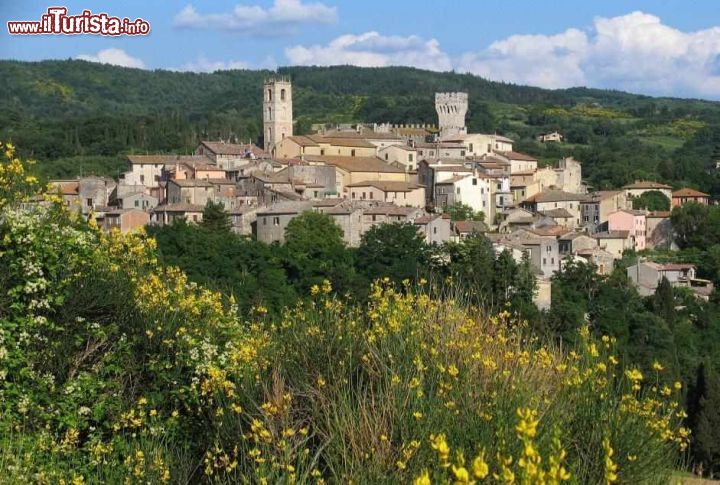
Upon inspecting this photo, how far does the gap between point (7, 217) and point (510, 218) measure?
50058 mm

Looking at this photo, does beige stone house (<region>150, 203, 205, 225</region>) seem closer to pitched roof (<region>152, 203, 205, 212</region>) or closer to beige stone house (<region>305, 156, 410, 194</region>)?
pitched roof (<region>152, 203, 205, 212</region>)

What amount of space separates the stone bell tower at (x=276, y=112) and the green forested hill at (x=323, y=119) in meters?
9.59

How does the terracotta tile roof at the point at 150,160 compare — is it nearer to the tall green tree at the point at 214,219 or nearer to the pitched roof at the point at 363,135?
the pitched roof at the point at 363,135

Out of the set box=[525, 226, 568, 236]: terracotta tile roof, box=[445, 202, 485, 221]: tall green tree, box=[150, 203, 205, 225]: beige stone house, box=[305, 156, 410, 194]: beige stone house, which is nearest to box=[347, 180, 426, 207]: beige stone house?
box=[305, 156, 410, 194]: beige stone house

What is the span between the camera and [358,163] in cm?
6125

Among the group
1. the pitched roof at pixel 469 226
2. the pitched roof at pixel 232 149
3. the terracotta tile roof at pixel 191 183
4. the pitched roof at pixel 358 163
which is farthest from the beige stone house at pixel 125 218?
the pitched roof at pixel 469 226

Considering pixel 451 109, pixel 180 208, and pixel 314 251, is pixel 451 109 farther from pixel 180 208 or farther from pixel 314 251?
pixel 314 251

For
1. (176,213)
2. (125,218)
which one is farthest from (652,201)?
(125,218)

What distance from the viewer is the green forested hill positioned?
82.7 m

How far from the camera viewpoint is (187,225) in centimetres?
4725

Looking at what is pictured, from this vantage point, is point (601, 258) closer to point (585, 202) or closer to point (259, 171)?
point (585, 202)

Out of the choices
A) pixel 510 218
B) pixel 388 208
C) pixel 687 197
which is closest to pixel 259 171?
pixel 388 208

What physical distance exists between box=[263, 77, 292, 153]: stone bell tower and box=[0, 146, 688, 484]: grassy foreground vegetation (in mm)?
60193

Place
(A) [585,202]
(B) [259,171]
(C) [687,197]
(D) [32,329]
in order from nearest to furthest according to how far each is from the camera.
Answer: (D) [32,329]
(B) [259,171]
(A) [585,202]
(C) [687,197]
